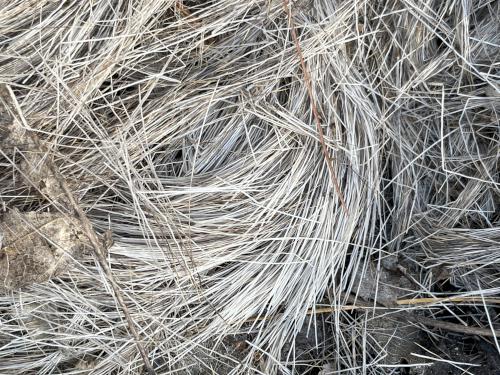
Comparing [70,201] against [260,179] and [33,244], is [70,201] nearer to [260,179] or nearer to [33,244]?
[33,244]

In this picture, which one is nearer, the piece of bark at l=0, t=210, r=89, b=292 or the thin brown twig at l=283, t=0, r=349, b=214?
the piece of bark at l=0, t=210, r=89, b=292

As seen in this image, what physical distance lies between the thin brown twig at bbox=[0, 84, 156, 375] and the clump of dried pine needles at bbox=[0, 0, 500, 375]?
0.04 metres

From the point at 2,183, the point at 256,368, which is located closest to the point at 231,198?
the point at 256,368

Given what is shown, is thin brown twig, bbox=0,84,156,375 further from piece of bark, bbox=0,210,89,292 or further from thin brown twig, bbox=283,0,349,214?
thin brown twig, bbox=283,0,349,214

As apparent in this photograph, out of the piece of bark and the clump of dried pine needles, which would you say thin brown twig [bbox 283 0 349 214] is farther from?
the piece of bark

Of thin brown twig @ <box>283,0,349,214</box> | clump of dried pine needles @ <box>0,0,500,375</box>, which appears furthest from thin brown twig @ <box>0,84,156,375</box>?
thin brown twig @ <box>283,0,349,214</box>

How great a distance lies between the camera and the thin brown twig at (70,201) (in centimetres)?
158

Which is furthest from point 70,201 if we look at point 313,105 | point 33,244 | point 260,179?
point 313,105

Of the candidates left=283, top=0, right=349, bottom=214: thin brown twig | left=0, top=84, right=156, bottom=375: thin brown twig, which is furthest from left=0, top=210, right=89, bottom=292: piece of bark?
left=283, top=0, right=349, bottom=214: thin brown twig

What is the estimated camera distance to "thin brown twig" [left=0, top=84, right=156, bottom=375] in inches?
62.4

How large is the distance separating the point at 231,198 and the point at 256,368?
1.76 ft

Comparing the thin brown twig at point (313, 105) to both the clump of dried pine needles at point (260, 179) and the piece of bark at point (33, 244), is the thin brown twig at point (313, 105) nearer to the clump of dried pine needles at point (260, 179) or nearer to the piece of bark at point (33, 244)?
the clump of dried pine needles at point (260, 179)

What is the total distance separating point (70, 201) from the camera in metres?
1.61

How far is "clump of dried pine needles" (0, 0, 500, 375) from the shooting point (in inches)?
67.6
